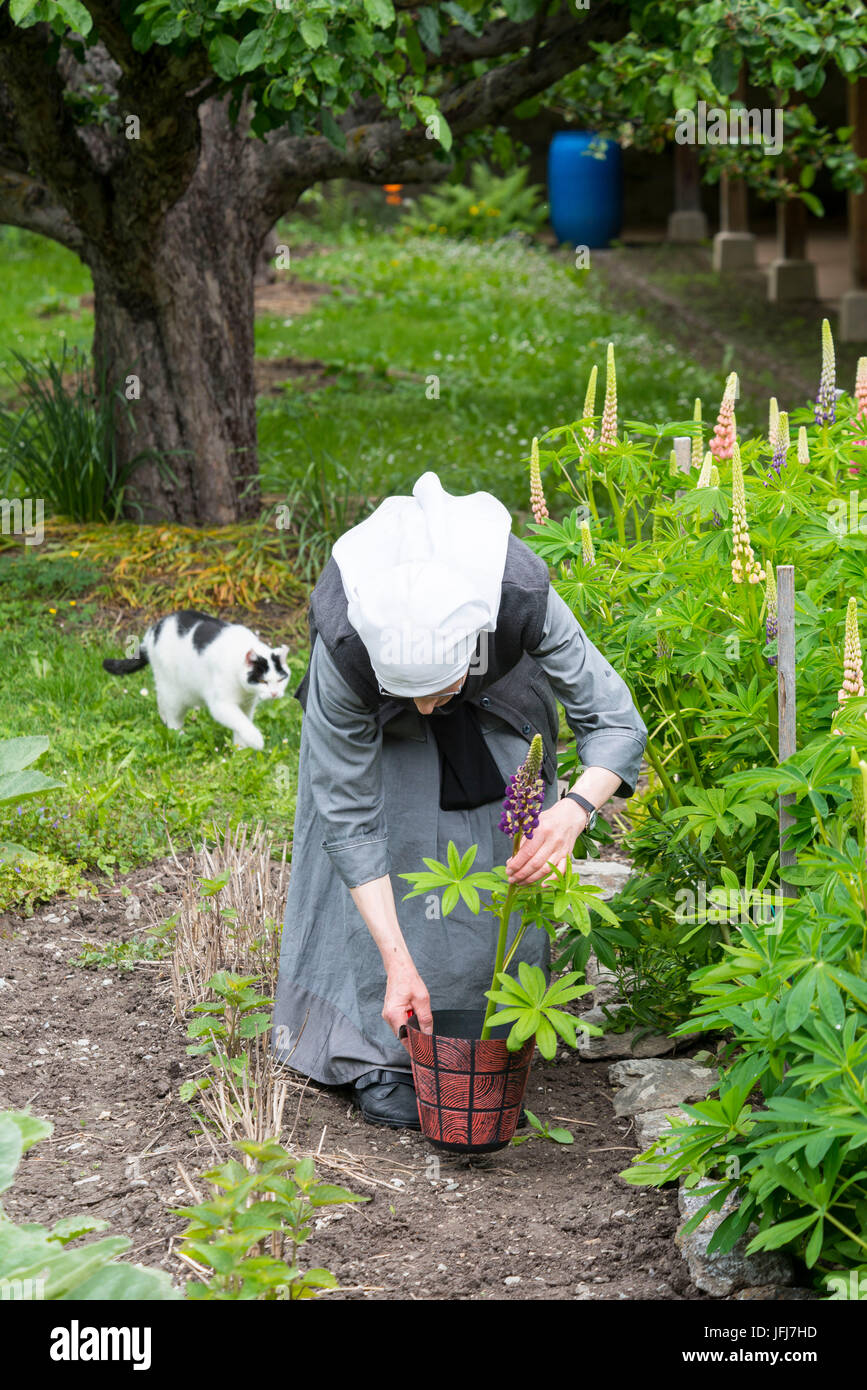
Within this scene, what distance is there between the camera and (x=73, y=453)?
20.3 feet

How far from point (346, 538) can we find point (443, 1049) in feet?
2.98

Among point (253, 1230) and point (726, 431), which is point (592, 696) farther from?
point (253, 1230)

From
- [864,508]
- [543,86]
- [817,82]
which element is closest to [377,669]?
[864,508]

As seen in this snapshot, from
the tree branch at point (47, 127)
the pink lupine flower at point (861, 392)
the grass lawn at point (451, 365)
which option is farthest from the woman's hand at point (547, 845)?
the tree branch at point (47, 127)

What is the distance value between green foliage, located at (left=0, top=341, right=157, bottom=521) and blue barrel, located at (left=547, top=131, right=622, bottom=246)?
1040 cm

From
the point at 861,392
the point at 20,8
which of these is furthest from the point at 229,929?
the point at 20,8

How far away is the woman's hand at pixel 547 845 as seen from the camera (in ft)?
7.42

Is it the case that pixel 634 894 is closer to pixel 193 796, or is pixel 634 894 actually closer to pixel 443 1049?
pixel 443 1049

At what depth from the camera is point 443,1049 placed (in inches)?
97.5

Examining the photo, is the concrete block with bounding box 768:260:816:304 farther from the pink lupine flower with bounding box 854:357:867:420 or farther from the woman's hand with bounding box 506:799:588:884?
the woman's hand with bounding box 506:799:588:884

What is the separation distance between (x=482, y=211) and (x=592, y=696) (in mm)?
15319

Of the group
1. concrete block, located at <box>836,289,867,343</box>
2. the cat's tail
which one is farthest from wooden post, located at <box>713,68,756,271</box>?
the cat's tail

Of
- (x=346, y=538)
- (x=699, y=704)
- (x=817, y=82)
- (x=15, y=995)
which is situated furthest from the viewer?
(x=817, y=82)

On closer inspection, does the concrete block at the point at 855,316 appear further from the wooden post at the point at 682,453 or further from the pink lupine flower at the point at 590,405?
the pink lupine flower at the point at 590,405
